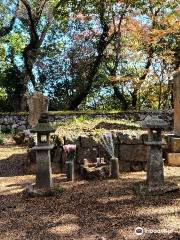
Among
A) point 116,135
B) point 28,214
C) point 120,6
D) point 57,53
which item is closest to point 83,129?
point 116,135

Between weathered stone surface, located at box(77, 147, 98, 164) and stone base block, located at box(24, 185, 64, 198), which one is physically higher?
weathered stone surface, located at box(77, 147, 98, 164)

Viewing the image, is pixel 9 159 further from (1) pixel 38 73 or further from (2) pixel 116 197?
(1) pixel 38 73

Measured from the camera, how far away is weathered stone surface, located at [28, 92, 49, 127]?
16.6m

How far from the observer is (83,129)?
996cm

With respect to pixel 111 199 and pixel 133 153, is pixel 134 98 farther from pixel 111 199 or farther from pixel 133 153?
pixel 111 199

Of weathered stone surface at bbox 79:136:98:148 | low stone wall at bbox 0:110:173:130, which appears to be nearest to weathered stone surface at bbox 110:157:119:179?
weathered stone surface at bbox 79:136:98:148

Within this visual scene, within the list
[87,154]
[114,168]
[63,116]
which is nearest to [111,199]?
[114,168]

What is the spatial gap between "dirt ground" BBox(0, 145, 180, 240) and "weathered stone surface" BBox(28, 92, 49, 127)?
8908mm

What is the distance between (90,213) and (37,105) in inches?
446

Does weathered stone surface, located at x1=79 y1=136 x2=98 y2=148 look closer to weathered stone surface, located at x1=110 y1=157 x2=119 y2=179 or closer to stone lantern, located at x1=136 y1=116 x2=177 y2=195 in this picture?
weathered stone surface, located at x1=110 y1=157 x2=119 y2=179

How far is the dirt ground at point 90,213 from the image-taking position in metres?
4.93

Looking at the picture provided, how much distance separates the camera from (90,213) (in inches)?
226

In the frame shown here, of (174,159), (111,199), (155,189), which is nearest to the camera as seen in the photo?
(111,199)

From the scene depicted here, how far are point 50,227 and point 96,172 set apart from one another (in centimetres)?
285
